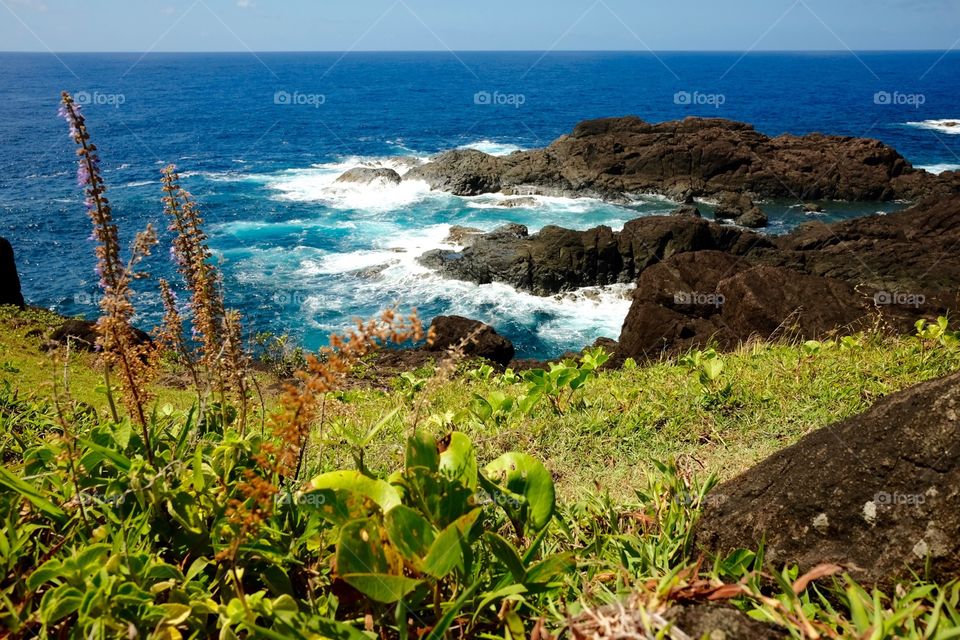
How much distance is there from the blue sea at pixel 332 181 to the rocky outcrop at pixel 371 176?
1.02m

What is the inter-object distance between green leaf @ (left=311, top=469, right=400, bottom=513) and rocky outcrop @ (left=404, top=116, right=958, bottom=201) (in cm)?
4634

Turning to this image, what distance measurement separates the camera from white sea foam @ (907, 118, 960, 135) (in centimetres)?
8169

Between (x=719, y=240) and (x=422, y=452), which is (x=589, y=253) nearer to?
(x=719, y=240)

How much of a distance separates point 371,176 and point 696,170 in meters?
24.3

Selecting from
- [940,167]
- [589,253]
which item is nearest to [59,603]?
[589,253]

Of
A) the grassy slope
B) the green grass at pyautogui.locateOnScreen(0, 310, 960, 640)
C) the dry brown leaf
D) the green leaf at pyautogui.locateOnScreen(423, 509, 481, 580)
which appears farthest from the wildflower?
the dry brown leaf

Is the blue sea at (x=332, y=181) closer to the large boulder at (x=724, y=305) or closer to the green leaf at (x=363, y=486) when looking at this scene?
the large boulder at (x=724, y=305)

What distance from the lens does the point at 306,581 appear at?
2307 millimetres

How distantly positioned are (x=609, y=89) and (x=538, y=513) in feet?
521

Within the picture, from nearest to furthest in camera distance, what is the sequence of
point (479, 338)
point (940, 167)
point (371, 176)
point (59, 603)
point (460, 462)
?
point (59, 603), point (460, 462), point (479, 338), point (371, 176), point (940, 167)

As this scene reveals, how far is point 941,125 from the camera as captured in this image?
281ft

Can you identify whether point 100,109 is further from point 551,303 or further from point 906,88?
point 906,88

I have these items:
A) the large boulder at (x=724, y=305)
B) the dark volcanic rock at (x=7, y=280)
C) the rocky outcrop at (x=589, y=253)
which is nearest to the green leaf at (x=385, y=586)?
the large boulder at (x=724, y=305)

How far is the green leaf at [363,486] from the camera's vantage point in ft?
7.00
